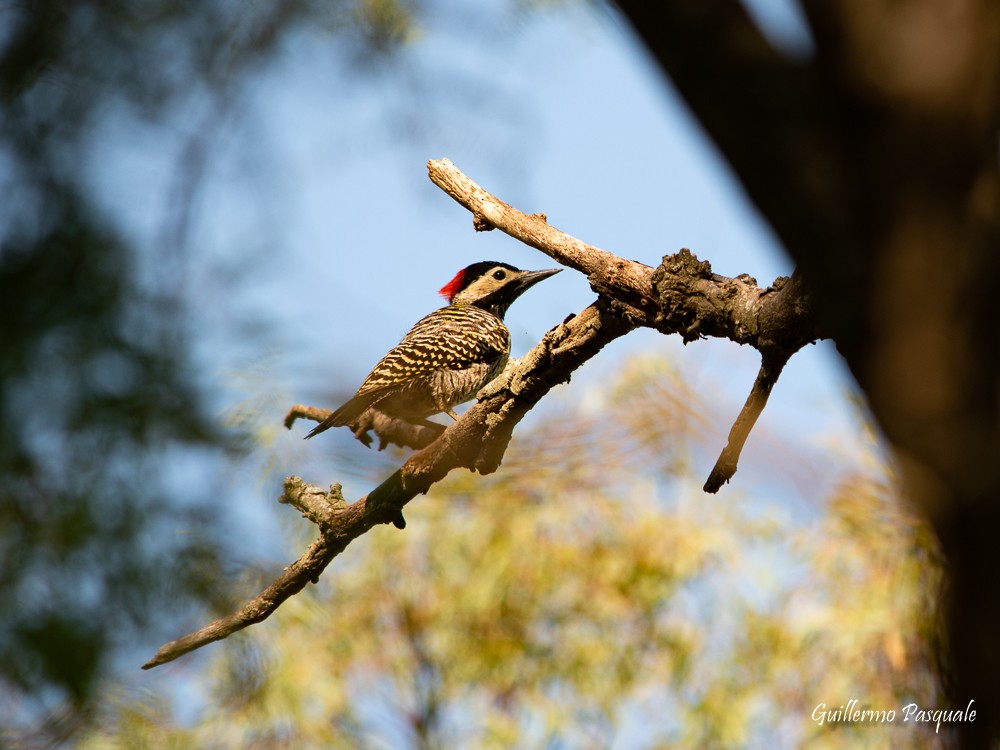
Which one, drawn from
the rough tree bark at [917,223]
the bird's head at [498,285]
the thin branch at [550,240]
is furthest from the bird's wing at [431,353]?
the rough tree bark at [917,223]

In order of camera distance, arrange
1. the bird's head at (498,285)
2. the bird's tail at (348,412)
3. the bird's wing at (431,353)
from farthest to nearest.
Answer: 1. the bird's head at (498,285)
2. the bird's wing at (431,353)
3. the bird's tail at (348,412)

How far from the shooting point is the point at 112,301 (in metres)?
2.72

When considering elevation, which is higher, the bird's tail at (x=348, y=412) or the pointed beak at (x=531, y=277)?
the pointed beak at (x=531, y=277)

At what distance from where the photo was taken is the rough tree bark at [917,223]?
1133 mm

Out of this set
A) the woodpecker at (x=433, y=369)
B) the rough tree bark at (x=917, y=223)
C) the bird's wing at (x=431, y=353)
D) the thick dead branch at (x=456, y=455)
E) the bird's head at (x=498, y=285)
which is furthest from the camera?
the bird's head at (x=498, y=285)

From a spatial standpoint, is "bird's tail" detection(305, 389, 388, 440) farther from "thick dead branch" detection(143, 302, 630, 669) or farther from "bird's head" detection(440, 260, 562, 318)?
"bird's head" detection(440, 260, 562, 318)

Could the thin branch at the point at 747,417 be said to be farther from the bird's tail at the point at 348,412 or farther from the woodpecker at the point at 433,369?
the bird's tail at the point at 348,412

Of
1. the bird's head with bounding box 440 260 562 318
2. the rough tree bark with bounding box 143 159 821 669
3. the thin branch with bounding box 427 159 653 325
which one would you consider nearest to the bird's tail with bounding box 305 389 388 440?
the rough tree bark with bounding box 143 159 821 669

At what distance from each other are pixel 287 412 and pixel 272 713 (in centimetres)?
523

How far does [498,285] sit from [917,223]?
5.38m

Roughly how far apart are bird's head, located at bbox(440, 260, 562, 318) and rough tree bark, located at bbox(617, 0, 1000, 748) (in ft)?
17.1

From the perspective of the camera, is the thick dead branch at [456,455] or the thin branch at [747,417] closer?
the thin branch at [747,417]

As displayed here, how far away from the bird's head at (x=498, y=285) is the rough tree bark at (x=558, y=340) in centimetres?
279

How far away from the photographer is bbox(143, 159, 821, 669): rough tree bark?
2.66m
